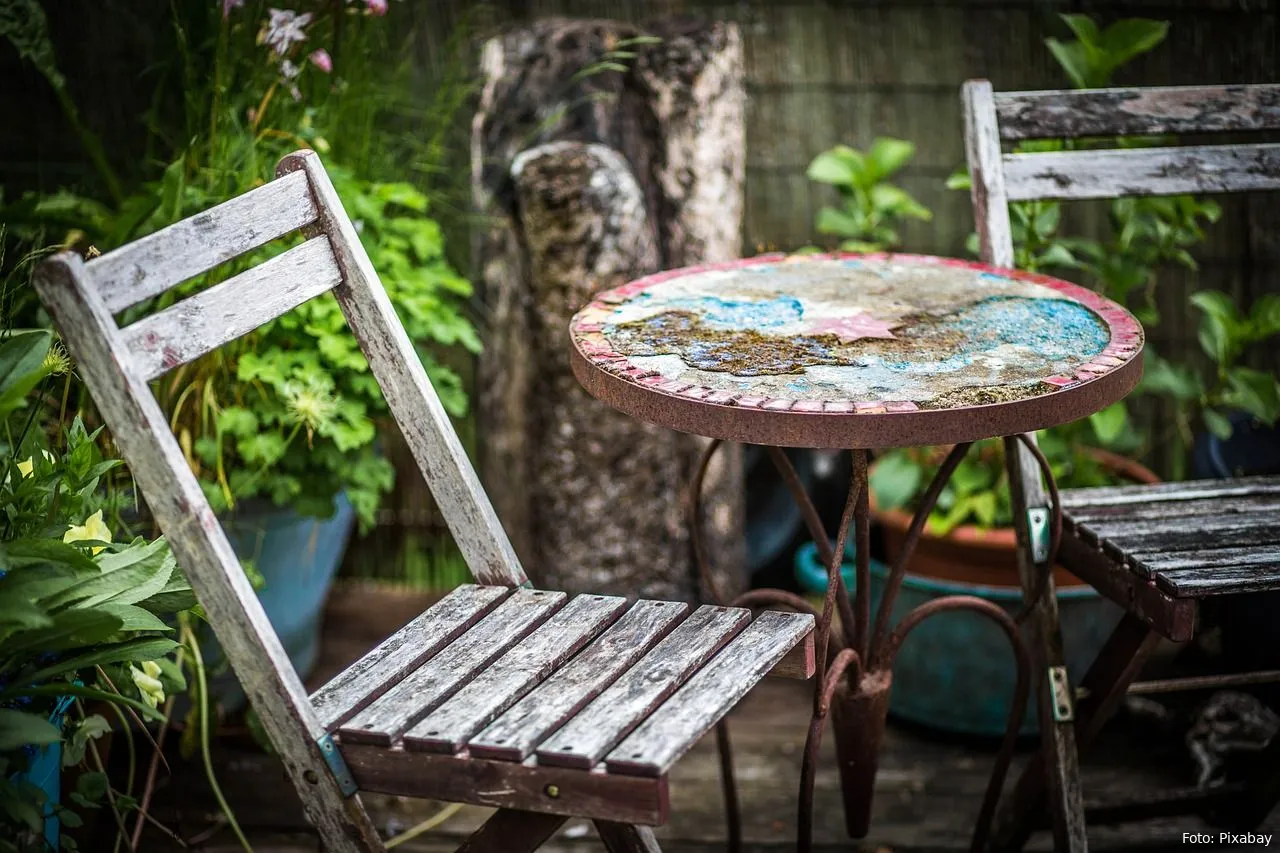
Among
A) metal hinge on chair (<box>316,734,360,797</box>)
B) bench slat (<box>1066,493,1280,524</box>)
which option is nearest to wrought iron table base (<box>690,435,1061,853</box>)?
bench slat (<box>1066,493,1280,524</box>)

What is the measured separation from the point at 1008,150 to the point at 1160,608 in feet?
4.98

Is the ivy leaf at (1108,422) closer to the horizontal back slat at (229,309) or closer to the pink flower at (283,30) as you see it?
the horizontal back slat at (229,309)

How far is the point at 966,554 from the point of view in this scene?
9.98 feet

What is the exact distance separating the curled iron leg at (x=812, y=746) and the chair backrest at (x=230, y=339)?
53cm

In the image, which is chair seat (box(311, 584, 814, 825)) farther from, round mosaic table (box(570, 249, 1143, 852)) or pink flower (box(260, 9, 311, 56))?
pink flower (box(260, 9, 311, 56))

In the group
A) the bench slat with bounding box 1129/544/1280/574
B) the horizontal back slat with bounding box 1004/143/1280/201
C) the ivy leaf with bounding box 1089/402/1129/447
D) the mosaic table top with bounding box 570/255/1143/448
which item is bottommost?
the ivy leaf with bounding box 1089/402/1129/447

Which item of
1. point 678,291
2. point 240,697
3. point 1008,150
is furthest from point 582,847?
point 1008,150

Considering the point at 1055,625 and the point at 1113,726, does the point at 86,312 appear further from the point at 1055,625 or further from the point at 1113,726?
the point at 1113,726

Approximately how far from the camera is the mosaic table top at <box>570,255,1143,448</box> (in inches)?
70.7

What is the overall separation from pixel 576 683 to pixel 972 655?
1.54m

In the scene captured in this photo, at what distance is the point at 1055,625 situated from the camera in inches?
94.6

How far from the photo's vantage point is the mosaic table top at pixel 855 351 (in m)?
1.80

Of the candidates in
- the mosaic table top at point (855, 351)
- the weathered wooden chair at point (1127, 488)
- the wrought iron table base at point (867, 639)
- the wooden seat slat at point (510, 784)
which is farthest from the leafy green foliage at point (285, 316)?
the weathered wooden chair at point (1127, 488)

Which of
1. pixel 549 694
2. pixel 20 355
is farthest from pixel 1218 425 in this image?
pixel 20 355
